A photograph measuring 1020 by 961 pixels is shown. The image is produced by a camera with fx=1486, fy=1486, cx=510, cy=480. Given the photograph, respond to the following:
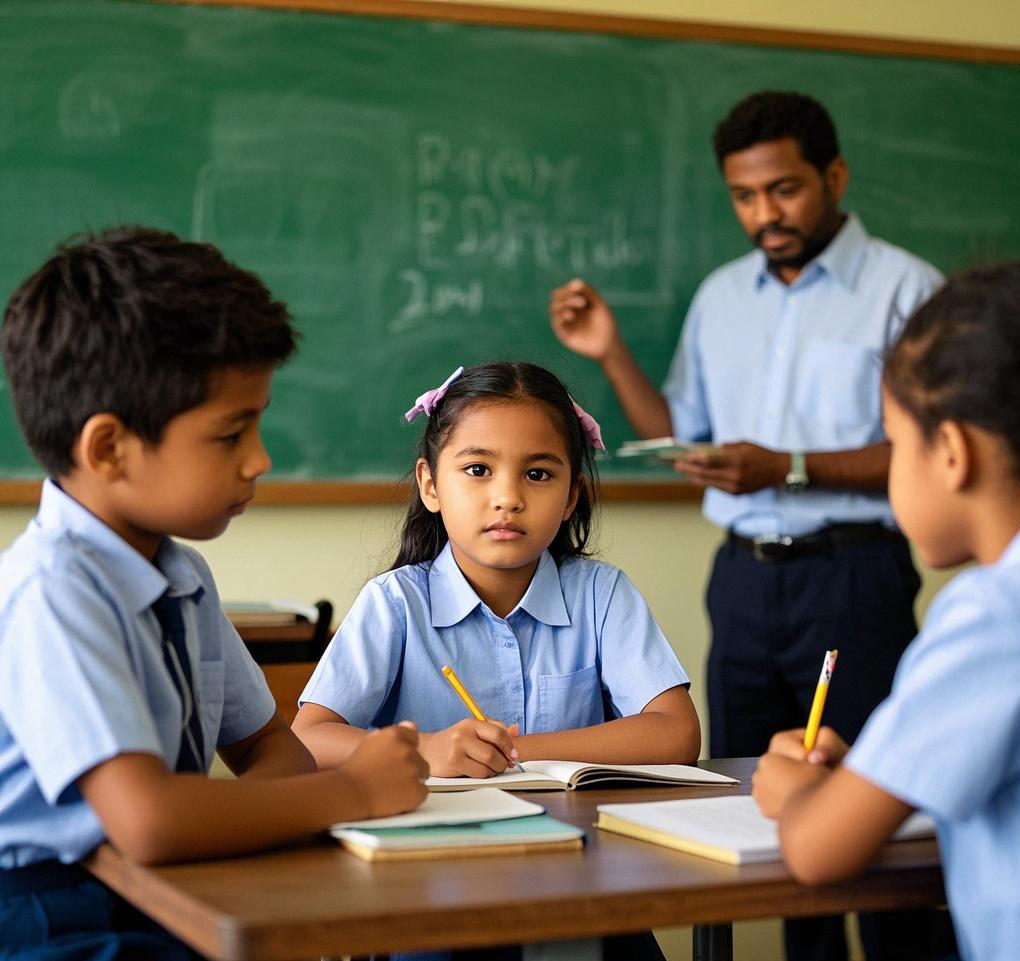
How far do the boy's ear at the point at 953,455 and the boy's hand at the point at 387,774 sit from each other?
536 millimetres

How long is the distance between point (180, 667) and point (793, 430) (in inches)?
87.5

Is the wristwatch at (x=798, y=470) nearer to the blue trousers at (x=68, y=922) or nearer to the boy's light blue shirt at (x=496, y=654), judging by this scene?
the boy's light blue shirt at (x=496, y=654)

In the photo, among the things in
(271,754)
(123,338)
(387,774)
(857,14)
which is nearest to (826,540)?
(857,14)

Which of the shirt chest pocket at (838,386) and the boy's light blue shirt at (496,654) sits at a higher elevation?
the shirt chest pocket at (838,386)

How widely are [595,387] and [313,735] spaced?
6.60 feet

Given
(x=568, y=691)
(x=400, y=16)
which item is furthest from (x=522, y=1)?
(x=568, y=691)

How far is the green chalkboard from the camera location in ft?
11.2

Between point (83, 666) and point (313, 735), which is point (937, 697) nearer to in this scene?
point (83, 666)

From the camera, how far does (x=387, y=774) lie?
1.34 m

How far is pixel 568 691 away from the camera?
207 cm

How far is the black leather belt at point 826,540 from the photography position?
126 inches

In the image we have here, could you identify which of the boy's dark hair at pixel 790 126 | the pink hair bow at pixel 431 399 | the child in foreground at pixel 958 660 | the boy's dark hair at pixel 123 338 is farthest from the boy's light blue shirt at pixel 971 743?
the boy's dark hair at pixel 790 126

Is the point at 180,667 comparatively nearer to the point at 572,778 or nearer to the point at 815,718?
the point at 572,778

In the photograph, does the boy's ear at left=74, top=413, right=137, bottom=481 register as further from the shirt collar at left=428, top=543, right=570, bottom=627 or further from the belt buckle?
the belt buckle
